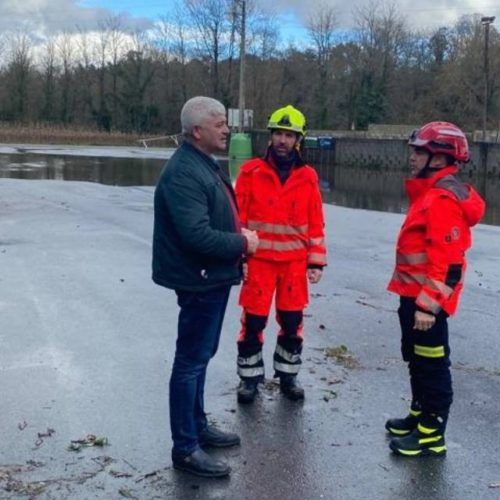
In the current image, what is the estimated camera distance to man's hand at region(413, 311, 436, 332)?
14.0ft

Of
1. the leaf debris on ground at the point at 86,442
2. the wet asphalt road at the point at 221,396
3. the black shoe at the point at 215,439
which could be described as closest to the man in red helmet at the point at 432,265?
the wet asphalt road at the point at 221,396

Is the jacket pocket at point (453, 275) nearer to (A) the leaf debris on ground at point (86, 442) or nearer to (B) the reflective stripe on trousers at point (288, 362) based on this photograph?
(B) the reflective stripe on trousers at point (288, 362)

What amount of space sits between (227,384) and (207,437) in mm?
1111

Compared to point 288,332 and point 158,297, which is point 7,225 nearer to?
point 158,297

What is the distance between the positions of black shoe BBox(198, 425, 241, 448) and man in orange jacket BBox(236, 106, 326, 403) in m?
0.66

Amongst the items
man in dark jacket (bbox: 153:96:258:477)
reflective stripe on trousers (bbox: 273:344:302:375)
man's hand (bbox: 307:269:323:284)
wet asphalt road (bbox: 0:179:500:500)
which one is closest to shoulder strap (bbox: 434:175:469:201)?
man in dark jacket (bbox: 153:96:258:477)

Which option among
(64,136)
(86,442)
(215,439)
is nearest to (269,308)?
(215,439)

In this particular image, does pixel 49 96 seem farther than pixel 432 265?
Yes

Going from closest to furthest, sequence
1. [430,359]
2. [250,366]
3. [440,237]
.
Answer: [440,237] → [430,359] → [250,366]

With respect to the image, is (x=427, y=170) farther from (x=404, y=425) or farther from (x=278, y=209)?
(x=404, y=425)

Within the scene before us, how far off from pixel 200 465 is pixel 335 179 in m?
26.8

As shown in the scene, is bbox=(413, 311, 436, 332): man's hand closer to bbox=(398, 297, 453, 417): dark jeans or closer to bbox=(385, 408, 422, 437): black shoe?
bbox=(398, 297, 453, 417): dark jeans

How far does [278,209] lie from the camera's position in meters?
5.25

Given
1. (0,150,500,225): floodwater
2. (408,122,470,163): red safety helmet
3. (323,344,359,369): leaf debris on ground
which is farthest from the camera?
(0,150,500,225): floodwater
